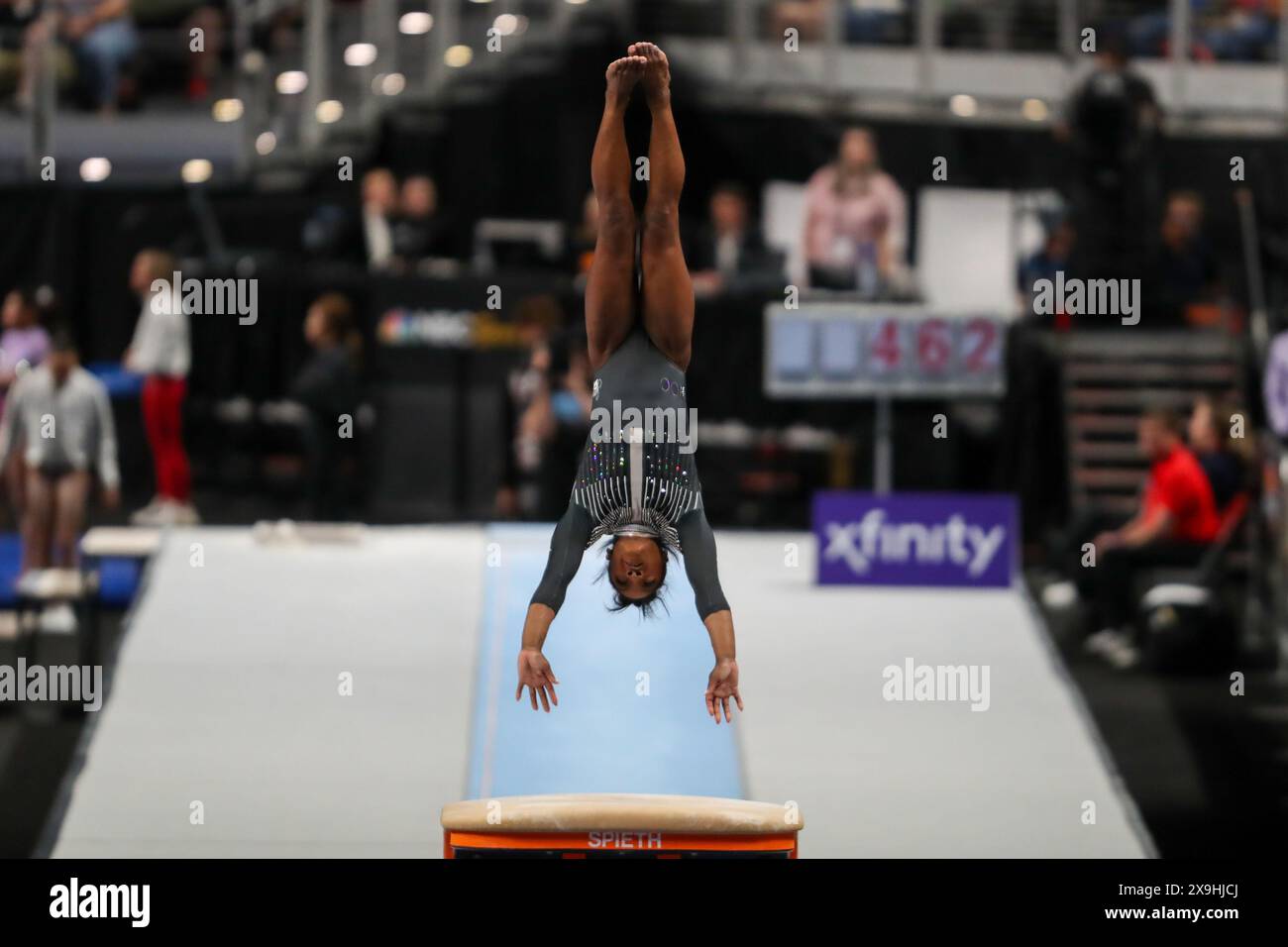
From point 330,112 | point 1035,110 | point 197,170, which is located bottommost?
point 197,170

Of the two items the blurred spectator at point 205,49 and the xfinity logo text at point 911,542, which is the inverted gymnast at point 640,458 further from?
the blurred spectator at point 205,49

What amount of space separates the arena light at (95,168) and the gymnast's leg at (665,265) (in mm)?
8716

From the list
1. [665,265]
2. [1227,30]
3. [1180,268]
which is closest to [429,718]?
[665,265]

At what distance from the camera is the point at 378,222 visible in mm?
13375

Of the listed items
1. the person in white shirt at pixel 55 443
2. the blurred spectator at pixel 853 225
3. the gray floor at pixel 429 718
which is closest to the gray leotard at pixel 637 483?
the gray floor at pixel 429 718

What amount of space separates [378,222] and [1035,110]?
463 centimetres

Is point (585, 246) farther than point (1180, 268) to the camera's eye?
No

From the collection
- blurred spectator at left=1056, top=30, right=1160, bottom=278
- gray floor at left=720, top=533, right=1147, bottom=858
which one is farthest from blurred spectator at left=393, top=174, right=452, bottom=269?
blurred spectator at left=1056, top=30, right=1160, bottom=278

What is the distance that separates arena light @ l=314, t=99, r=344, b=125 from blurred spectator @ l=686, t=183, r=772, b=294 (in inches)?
129

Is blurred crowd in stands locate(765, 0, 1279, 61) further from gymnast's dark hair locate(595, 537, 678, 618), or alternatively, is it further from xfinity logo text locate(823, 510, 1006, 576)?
gymnast's dark hair locate(595, 537, 678, 618)

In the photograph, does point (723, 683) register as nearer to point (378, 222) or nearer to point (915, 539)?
point (915, 539)

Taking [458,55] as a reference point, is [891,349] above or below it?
below

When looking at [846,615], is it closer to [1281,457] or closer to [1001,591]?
[1001,591]
